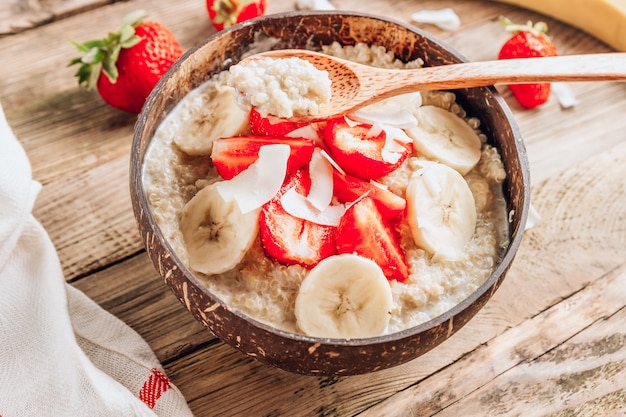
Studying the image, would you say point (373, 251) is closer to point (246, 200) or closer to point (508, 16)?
point (246, 200)

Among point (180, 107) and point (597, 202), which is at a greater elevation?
point (180, 107)

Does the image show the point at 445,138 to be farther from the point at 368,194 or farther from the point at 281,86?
the point at 281,86

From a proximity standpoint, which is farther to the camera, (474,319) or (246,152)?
(474,319)

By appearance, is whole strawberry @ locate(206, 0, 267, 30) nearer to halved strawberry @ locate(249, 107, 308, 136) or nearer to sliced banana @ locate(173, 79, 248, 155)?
sliced banana @ locate(173, 79, 248, 155)

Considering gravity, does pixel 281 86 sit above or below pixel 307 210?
above

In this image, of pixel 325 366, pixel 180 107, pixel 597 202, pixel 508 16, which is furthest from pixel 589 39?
pixel 325 366

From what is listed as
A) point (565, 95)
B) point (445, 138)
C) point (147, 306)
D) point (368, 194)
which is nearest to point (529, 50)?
point (565, 95)

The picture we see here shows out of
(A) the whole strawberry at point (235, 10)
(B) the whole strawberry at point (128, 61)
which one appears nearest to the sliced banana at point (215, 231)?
(B) the whole strawberry at point (128, 61)
